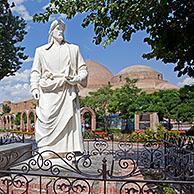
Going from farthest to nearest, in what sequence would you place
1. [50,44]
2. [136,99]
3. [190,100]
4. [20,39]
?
[136,99] → [190,100] → [20,39] → [50,44]

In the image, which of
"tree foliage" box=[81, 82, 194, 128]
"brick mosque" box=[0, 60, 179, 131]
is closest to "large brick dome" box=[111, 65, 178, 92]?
"brick mosque" box=[0, 60, 179, 131]

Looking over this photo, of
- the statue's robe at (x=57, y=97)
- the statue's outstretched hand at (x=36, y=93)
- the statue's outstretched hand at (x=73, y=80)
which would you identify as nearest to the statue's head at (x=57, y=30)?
the statue's robe at (x=57, y=97)

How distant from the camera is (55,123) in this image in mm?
5375

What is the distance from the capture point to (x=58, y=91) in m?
5.45

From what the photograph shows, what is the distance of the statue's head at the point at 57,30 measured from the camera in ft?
18.8

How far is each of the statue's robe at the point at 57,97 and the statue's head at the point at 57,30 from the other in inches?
5.7

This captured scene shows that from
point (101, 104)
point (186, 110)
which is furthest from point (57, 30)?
point (101, 104)

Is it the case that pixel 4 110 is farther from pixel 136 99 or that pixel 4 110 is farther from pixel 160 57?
pixel 160 57

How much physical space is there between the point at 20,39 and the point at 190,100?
18753mm

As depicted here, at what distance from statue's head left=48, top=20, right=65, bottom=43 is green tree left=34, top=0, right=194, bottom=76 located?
33cm

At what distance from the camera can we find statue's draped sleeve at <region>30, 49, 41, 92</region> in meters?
5.54

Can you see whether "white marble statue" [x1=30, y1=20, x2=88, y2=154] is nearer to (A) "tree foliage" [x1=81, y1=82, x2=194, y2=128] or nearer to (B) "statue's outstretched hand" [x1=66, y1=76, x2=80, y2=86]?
(B) "statue's outstretched hand" [x1=66, y1=76, x2=80, y2=86]

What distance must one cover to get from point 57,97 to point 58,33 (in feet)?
3.71

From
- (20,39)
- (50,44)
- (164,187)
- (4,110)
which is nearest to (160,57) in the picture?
(50,44)
